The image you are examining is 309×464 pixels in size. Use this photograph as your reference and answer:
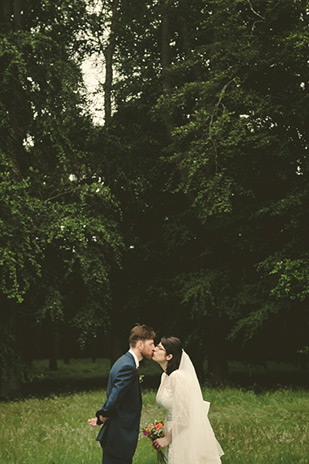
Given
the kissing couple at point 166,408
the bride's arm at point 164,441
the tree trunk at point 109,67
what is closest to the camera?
the kissing couple at point 166,408

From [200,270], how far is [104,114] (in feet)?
23.4

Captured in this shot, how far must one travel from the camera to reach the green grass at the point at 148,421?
10.0 metres

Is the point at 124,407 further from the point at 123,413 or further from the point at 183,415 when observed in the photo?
the point at 183,415

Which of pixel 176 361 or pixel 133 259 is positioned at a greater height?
pixel 133 259

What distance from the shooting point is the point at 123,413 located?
6.83 metres

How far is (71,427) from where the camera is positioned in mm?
12930

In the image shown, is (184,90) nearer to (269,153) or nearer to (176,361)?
(269,153)

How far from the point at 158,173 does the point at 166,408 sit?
1765cm

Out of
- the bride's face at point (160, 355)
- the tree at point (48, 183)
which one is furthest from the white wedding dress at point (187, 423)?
the tree at point (48, 183)

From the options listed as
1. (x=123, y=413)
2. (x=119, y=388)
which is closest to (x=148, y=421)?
(x=123, y=413)

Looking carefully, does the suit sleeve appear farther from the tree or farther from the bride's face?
the tree

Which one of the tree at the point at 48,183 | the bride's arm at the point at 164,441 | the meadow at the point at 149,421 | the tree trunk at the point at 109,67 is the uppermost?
the tree trunk at the point at 109,67

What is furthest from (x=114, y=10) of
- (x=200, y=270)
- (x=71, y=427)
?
(x=71, y=427)

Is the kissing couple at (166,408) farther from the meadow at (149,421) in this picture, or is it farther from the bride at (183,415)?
the meadow at (149,421)
